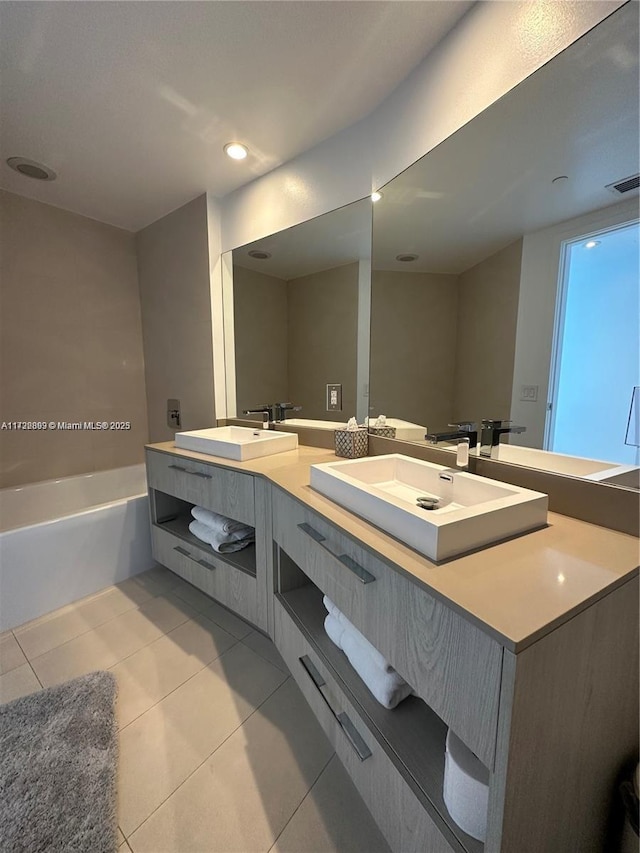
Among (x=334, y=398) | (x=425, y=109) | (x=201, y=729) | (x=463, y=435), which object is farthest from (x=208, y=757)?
(x=425, y=109)

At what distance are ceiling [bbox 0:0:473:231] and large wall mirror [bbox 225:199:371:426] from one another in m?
0.39

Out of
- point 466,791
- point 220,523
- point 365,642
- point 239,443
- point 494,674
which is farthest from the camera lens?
point 220,523

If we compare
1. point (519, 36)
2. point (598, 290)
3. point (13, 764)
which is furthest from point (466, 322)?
point (13, 764)

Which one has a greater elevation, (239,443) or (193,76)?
(193,76)

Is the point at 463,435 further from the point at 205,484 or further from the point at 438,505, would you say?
the point at 205,484

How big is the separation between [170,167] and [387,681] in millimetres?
2435

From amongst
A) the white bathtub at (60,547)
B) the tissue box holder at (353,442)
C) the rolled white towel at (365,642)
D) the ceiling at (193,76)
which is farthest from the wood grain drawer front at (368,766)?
the ceiling at (193,76)

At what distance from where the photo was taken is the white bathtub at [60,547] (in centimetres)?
164

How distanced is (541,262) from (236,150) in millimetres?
1546

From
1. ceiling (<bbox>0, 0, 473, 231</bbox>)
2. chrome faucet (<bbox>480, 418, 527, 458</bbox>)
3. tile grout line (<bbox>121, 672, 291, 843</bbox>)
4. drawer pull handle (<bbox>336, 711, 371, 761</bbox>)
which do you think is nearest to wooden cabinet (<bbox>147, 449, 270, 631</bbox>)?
tile grout line (<bbox>121, 672, 291, 843</bbox>)

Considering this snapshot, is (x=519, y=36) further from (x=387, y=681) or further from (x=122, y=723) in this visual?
(x=122, y=723)

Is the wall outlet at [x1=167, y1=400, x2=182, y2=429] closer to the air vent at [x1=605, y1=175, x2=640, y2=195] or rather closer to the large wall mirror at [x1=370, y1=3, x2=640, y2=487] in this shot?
the large wall mirror at [x1=370, y1=3, x2=640, y2=487]

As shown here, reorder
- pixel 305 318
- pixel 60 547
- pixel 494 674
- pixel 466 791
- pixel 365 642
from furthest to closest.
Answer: pixel 305 318 → pixel 60 547 → pixel 365 642 → pixel 466 791 → pixel 494 674

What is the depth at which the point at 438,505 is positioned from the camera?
3.51 ft
